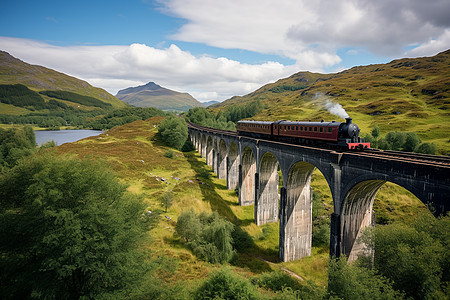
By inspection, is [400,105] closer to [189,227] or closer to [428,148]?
[428,148]

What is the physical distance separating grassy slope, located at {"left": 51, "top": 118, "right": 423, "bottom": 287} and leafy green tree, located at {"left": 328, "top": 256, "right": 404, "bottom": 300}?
10.8m

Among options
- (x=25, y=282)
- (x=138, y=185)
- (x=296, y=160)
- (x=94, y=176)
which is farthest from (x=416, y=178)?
(x=138, y=185)

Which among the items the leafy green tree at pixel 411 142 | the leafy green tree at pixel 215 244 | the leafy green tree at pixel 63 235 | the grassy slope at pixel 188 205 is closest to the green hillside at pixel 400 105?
the leafy green tree at pixel 411 142

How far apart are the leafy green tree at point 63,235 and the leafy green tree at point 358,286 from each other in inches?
509

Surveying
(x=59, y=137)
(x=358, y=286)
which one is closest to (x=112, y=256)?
(x=358, y=286)

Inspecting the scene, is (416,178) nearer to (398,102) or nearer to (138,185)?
(138,185)

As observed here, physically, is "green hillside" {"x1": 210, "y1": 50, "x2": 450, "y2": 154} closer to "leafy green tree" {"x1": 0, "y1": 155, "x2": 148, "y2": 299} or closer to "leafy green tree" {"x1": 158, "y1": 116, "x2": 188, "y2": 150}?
"leafy green tree" {"x1": 158, "y1": 116, "x2": 188, "y2": 150}

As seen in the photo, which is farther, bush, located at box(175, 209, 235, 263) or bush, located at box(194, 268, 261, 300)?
bush, located at box(175, 209, 235, 263)

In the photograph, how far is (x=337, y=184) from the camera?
2011cm

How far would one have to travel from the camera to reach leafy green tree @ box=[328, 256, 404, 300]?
37.2ft

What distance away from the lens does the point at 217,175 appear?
60.3 meters

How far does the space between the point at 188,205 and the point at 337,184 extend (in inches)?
1014

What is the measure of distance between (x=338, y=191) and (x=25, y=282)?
76.9ft

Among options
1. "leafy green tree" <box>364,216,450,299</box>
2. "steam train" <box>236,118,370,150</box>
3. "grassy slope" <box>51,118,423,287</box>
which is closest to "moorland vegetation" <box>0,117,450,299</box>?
"leafy green tree" <box>364,216,450,299</box>
